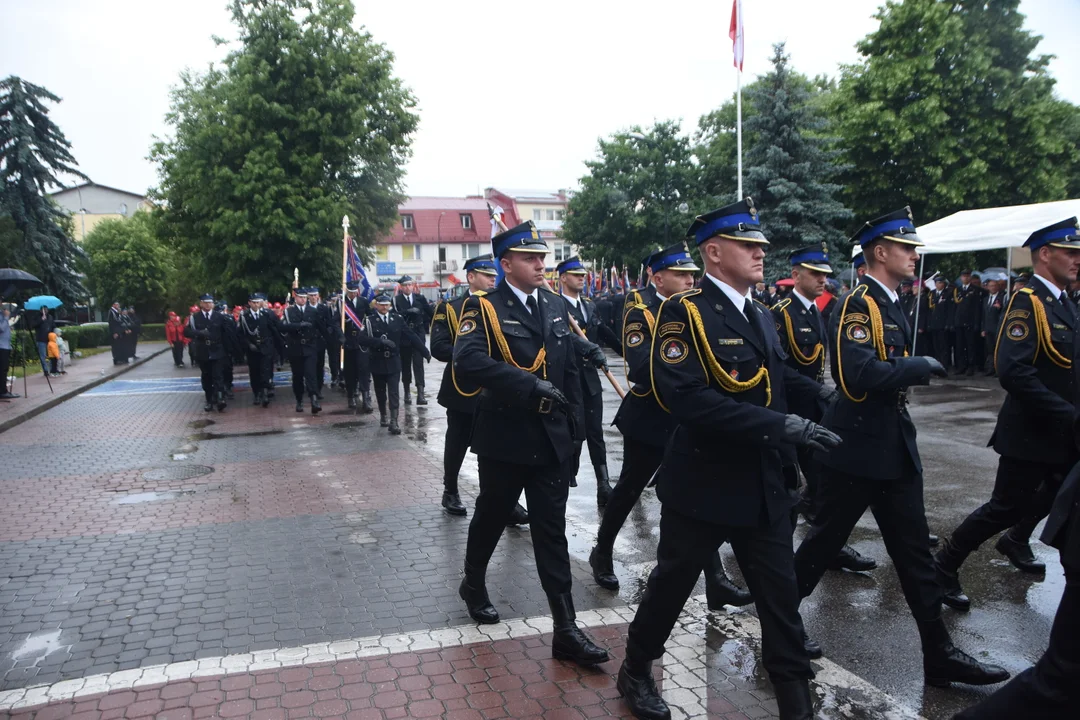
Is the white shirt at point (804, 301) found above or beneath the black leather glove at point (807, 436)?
above

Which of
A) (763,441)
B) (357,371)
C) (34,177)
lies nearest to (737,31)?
(357,371)

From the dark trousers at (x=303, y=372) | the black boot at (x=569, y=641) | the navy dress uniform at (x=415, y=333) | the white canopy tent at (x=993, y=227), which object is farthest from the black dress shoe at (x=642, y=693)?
the white canopy tent at (x=993, y=227)

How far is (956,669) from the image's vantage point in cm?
380

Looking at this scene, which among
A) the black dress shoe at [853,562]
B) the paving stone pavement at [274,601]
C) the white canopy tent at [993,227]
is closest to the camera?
the paving stone pavement at [274,601]

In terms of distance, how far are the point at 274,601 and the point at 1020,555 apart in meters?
4.85

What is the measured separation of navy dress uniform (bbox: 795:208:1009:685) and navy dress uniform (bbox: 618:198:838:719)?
2.37 ft

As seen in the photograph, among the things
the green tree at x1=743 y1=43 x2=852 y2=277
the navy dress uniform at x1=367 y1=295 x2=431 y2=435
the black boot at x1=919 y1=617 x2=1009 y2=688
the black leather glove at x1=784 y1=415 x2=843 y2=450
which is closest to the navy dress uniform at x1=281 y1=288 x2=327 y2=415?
the navy dress uniform at x1=367 y1=295 x2=431 y2=435

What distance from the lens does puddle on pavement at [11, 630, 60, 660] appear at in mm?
4598

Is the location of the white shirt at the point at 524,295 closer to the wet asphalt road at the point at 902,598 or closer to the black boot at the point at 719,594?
the black boot at the point at 719,594

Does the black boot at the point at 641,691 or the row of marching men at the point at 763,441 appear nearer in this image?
the row of marching men at the point at 763,441

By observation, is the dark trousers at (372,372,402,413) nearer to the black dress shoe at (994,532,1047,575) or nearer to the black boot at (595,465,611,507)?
the black boot at (595,465,611,507)

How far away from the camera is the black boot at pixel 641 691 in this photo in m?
3.61

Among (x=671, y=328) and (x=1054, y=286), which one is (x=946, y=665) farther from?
(x=1054, y=286)

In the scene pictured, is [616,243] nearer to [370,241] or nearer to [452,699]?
[370,241]
